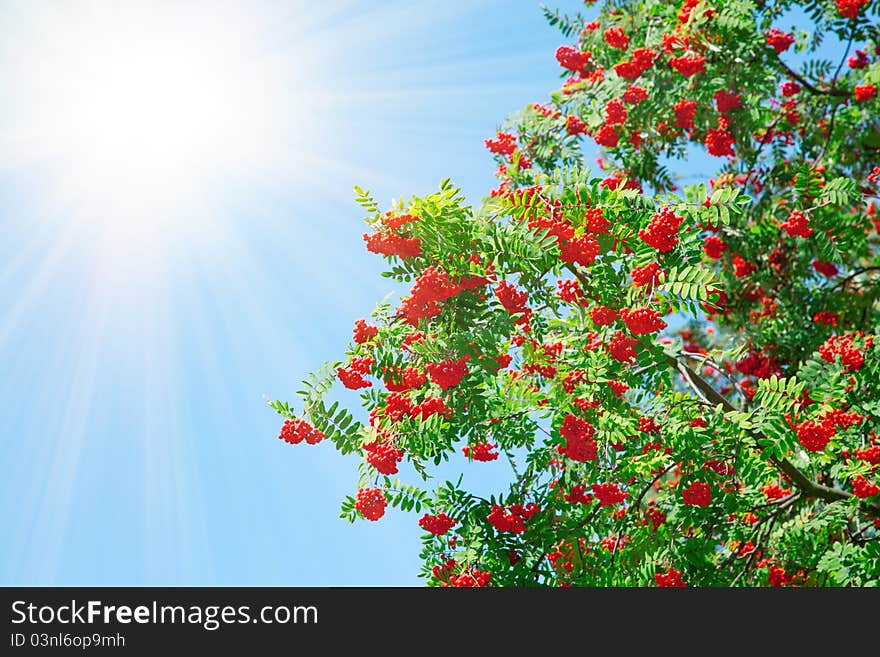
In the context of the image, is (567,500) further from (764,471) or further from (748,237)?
(748,237)

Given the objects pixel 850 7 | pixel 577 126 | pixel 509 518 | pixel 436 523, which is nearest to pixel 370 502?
pixel 436 523

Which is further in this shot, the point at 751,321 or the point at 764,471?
the point at 751,321

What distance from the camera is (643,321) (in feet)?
12.5

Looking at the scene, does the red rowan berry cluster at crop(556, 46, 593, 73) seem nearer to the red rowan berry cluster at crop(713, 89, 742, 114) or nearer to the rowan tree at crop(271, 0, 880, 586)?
the rowan tree at crop(271, 0, 880, 586)

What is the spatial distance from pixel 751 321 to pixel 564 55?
3265mm

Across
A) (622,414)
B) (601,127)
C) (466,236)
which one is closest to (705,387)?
(622,414)

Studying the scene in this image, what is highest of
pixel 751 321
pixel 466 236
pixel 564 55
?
pixel 564 55

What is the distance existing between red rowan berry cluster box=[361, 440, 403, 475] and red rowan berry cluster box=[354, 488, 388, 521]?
0.72 ft

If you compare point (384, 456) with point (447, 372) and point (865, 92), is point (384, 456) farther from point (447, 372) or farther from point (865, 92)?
point (865, 92)

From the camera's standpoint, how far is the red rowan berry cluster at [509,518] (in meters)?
4.68

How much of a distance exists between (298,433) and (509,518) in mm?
1361

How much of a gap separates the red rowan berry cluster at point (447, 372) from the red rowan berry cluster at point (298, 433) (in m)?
0.83

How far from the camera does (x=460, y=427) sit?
4.26 meters

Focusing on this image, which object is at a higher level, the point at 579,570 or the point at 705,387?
the point at 705,387
